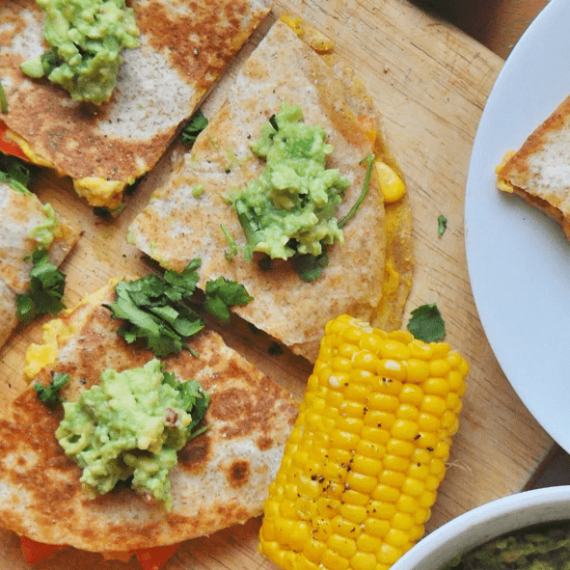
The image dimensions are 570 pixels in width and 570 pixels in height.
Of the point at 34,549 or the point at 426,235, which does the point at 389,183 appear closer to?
the point at 426,235

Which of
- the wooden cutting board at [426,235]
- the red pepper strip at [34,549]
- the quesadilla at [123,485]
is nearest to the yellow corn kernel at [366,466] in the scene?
the quesadilla at [123,485]

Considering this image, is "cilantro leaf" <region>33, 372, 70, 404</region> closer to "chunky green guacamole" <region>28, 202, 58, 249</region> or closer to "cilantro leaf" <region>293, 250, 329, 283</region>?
"chunky green guacamole" <region>28, 202, 58, 249</region>

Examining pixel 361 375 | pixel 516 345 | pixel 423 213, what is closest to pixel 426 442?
pixel 361 375

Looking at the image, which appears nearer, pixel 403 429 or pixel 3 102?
pixel 403 429

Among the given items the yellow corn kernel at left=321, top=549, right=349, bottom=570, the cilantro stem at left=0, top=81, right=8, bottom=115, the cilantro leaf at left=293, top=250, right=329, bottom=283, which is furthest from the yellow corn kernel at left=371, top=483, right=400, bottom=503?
the cilantro stem at left=0, top=81, right=8, bottom=115

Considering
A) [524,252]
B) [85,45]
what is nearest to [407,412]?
[524,252]
